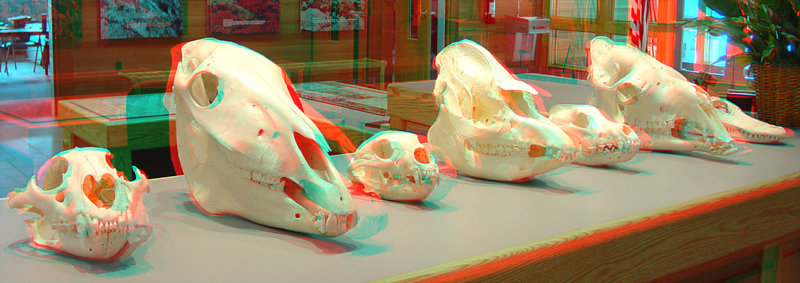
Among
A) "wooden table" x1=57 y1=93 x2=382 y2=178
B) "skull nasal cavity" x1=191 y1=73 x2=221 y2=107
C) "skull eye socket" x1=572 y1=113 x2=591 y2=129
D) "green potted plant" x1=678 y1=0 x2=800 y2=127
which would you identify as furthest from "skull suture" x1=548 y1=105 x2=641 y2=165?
"green potted plant" x1=678 y1=0 x2=800 y2=127

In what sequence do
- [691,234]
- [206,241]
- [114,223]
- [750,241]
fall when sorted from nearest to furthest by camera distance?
[114,223]
[206,241]
[691,234]
[750,241]

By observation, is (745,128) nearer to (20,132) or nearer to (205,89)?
(205,89)

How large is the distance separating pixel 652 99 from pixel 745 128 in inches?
18.3

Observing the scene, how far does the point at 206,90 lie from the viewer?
3.16 ft

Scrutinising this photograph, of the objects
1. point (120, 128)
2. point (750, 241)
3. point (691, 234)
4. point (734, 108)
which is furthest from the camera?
point (734, 108)

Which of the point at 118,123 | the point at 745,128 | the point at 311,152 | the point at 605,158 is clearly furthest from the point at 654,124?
the point at 118,123

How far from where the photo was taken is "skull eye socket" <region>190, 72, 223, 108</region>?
90 cm

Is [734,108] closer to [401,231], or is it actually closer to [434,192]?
[434,192]

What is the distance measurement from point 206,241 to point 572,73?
1274mm

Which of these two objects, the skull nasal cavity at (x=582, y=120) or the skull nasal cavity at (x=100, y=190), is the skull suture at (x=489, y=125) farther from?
the skull nasal cavity at (x=100, y=190)

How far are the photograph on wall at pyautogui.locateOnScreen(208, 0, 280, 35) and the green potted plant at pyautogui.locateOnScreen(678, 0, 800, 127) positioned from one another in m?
1.31

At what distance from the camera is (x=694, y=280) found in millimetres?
1363

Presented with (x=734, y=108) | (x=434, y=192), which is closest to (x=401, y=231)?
(x=434, y=192)

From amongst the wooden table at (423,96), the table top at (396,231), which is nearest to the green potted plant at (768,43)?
the wooden table at (423,96)
